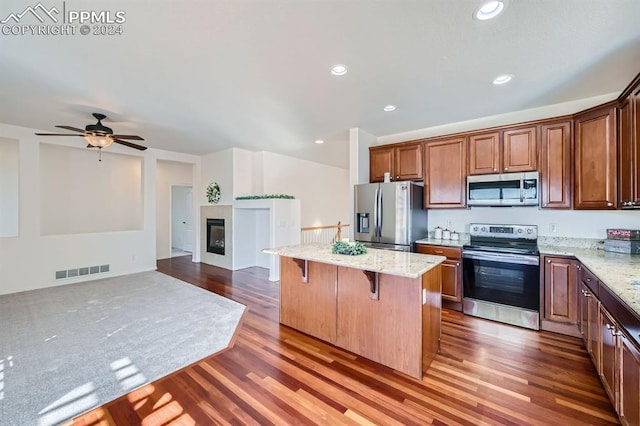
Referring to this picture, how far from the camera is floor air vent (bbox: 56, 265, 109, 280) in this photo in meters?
5.05

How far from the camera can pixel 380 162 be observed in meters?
4.58

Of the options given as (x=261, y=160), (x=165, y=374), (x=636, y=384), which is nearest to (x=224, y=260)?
(x=261, y=160)

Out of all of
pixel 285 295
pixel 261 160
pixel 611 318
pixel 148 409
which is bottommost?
pixel 148 409

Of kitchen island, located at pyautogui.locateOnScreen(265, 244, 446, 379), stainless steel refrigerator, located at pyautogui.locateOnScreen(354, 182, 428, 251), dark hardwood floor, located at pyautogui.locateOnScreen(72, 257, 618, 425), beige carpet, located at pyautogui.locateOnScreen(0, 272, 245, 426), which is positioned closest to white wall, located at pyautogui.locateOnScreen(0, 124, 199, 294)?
beige carpet, located at pyautogui.locateOnScreen(0, 272, 245, 426)

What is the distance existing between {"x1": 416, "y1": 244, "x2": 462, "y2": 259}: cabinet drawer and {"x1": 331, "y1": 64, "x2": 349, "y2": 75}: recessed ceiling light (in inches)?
99.4

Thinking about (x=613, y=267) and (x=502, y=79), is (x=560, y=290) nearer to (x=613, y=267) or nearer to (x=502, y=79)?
(x=613, y=267)

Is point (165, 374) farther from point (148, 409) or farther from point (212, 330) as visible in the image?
point (212, 330)

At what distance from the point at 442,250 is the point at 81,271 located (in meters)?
6.56

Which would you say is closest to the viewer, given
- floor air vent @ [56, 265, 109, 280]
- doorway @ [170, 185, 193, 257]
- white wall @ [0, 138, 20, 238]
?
white wall @ [0, 138, 20, 238]

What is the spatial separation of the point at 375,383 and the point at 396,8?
2.80 meters

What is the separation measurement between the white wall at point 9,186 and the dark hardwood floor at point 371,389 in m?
4.90

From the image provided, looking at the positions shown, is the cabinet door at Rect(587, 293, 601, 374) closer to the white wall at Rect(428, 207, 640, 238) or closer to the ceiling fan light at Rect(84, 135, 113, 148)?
the white wall at Rect(428, 207, 640, 238)

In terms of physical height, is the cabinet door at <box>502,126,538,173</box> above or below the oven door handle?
above

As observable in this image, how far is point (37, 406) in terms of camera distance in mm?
1925
